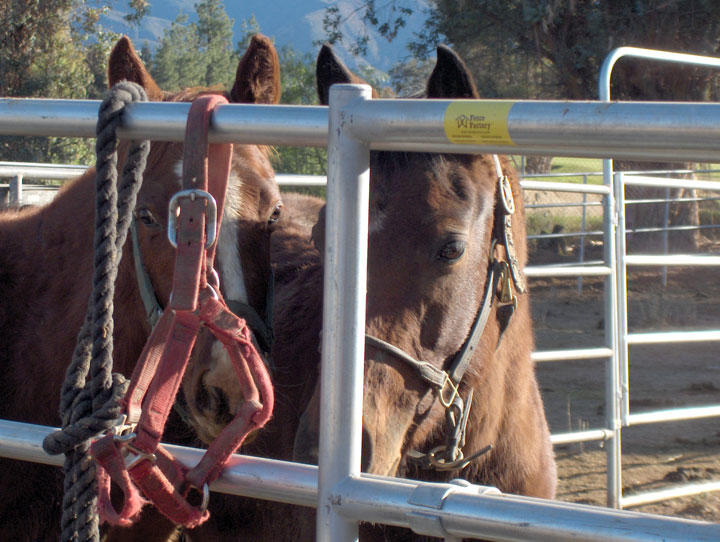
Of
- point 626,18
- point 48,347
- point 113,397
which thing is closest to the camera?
point 113,397

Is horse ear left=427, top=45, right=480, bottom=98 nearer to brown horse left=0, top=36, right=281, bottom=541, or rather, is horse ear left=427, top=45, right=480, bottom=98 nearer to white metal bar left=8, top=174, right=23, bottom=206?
brown horse left=0, top=36, right=281, bottom=541

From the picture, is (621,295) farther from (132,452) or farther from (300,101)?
(300,101)

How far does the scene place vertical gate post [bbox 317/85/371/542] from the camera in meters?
1.04

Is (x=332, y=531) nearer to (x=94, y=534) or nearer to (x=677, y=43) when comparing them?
(x=94, y=534)

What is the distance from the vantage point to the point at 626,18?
12500mm

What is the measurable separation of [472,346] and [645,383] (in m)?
6.21

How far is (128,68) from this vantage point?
8.23 ft

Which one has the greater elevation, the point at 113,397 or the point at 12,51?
the point at 12,51

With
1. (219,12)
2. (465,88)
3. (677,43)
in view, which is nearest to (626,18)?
(677,43)

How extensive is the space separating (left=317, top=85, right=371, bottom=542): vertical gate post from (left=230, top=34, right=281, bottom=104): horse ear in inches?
63.9

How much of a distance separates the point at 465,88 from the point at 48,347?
1.55 metres

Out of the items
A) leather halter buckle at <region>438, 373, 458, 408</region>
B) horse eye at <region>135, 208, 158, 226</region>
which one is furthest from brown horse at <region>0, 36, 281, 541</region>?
leather halter buckle at <region>438, 373, 458, 408</region>

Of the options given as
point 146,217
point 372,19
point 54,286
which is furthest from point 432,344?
point 372,19

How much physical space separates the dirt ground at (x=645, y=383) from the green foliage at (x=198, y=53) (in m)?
43.7
